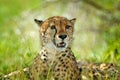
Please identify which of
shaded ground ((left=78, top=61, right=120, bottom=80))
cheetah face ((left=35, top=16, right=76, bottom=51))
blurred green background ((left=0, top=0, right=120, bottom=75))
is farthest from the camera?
blurred green background ((left=0, top=0, right=120, bottom=75))

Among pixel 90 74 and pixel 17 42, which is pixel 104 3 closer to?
pixel 17 42

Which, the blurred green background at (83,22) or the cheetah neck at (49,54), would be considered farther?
the blurred green background at (83,22)

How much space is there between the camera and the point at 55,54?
27.1ft

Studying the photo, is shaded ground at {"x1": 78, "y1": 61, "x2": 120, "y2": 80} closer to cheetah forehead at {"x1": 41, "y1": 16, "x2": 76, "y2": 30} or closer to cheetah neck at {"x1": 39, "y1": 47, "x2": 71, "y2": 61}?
cheetah neck at {"x1": 39, "y1": 47, "x2": 71, "y2": 61}

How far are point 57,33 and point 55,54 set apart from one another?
0.28 metres

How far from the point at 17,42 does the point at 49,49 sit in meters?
2.95

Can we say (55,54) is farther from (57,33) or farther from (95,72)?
(95,72)

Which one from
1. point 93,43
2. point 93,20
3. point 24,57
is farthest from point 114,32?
point 24,57

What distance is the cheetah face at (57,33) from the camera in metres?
8.10

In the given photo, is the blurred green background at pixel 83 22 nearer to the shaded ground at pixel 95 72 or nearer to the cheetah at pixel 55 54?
the shaded ground at pixel 95 72

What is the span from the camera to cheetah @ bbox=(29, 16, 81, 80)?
820cm

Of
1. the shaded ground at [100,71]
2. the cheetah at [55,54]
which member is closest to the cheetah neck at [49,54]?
the cheetah at [55,54]

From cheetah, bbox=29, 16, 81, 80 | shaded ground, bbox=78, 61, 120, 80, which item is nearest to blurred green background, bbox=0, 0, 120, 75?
shaded ground, bbox=78, 61, 120, 80

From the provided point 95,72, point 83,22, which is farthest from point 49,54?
point 83,22
